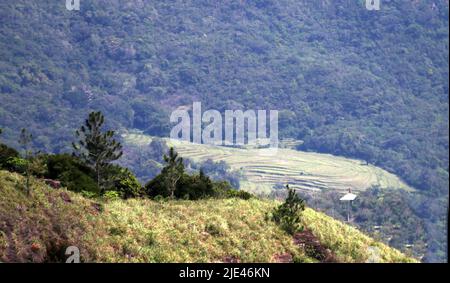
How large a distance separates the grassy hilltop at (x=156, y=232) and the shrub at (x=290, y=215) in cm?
46

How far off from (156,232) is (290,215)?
7311 mm

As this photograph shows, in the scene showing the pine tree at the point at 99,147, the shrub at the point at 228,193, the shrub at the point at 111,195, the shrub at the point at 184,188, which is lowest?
the shrub at the point at 228,193

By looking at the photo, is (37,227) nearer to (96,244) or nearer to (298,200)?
(96,244)

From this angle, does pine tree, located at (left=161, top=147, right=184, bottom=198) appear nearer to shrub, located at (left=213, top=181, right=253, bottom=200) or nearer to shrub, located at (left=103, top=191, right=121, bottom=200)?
shrub, located at (left=213, top=181, right=253, bottom=200)

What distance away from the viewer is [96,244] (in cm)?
3105

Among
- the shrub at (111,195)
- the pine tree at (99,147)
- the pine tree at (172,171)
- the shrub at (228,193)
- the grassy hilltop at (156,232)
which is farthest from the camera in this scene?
the shrub at (228,193)

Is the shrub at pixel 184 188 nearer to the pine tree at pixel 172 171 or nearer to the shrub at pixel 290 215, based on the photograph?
the pine tree at pixel 172 171

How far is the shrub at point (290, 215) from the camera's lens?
3847 centimetres

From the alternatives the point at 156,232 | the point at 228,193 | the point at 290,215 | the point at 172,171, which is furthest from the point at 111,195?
the point at 228,193

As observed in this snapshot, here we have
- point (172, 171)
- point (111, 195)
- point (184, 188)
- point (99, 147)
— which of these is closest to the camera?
point (111, 195)

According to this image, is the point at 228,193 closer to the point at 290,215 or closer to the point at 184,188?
the point at 184,188

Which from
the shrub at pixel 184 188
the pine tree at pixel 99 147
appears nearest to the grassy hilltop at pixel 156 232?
the shrub at pixel 184 188

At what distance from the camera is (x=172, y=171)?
41.4m
